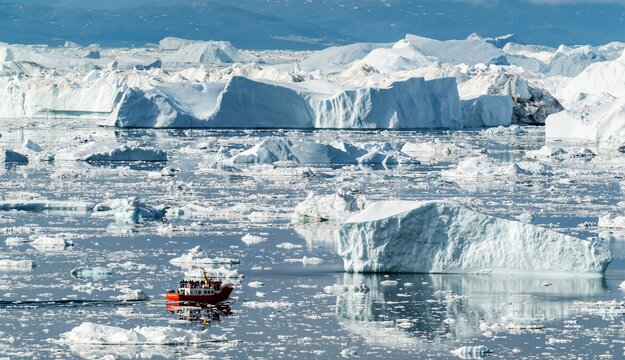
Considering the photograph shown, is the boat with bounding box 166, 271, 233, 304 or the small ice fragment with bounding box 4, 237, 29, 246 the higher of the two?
the small ice fragment with bounding box 4, 237, 29, 246

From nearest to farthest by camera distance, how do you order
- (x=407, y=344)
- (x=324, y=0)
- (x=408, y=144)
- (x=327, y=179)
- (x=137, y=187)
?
1. (x=407, y=344)
2. (x=137, y=187)
3. (x=327, y=179)
4. (x=408, y=144)
5. (x=324, y=0)

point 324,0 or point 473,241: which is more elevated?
point 324,0

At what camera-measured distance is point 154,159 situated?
2464 centimetres

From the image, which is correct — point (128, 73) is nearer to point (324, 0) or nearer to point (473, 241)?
point (473, 241)

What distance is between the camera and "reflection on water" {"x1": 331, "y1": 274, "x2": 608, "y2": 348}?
31.3 feet

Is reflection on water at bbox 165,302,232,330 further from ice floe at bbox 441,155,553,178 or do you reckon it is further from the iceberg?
the iceberg

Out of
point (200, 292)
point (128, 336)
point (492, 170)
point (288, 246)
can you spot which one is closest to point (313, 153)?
point (492, 170)

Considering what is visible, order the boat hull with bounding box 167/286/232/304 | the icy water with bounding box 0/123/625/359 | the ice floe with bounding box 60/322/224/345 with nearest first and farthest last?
the ice floe with bounding box 60/322/224/345 < the icy water with bounding box 0/123/625/359 < the boat hull with bounding box 167/286/232/304

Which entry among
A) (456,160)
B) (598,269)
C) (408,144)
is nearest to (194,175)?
(456,160)

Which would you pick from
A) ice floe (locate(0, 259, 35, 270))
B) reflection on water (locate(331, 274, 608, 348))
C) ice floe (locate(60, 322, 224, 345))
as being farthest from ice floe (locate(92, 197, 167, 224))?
ice floe (locate(60, 322, 224, 345))

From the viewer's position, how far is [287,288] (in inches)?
436

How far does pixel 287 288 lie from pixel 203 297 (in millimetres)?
877

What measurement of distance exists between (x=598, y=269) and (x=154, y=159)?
14.3 m

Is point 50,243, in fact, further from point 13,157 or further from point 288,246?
point 13,157
